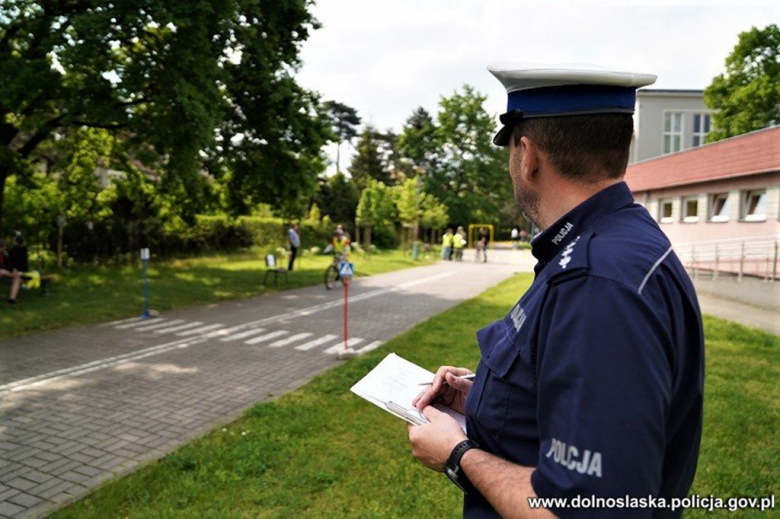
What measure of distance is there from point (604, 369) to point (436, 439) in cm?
63

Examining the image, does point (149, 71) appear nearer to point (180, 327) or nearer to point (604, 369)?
point (180, 327)

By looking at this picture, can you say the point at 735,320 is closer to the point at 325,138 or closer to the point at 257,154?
the point at 325,138

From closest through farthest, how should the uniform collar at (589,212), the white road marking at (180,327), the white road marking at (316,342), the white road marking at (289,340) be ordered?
the uniform collar at (589,212) < the white road marking at (316,342) < the white road marking at (289,340) < the white road marking at (180,327)

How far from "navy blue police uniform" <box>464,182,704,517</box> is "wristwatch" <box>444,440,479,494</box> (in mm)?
48

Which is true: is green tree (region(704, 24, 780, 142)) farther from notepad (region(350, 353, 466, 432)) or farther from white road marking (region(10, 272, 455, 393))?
white road marking (region(10, 272, 455, 393))

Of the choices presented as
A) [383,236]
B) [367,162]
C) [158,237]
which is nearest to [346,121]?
[367,162]

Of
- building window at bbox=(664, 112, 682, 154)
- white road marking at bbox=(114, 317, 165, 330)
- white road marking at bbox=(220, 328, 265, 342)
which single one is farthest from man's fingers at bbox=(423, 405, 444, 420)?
white road marking at bbox=(114, 317, 165, 330)

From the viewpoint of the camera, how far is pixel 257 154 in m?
16.1

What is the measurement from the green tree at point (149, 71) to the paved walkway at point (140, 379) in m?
4.43

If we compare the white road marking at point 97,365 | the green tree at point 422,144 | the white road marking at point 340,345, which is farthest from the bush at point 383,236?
the white road marking at point 97,365

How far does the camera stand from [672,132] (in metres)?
5.38

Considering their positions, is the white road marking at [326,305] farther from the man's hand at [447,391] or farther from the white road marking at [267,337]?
the man's hand at [447,391]

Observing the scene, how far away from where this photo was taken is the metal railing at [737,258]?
707 cm

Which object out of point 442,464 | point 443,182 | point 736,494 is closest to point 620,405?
Result: point 442,464
